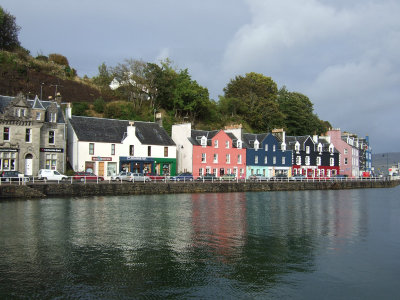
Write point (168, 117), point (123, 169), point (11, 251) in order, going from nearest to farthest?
1. point (11, 251)
2. point (123, 169)
3. point (168, 117)

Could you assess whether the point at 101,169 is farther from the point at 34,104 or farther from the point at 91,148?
the point at 34,104

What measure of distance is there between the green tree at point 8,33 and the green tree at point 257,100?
44747mm

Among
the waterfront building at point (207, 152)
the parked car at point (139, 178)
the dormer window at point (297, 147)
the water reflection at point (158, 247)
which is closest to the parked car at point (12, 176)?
the water reflection at point (158, 247)

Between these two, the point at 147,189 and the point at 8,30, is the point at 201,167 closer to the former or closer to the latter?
the point at 147,189

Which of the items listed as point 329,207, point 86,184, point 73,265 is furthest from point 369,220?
point 86,184

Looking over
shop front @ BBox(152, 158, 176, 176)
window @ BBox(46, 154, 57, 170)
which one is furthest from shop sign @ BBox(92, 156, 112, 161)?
shop front @ BBox(152, 158, 176, 176)

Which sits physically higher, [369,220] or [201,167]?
[201,167]

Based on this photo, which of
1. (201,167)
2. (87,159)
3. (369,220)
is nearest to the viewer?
(369,220)

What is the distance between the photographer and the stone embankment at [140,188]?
4041 centimetres

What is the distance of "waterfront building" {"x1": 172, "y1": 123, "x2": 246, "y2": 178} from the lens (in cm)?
6525

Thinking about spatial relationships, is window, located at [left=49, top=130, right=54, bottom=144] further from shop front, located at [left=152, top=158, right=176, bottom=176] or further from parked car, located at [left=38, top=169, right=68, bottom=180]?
shop front, located at [left=152, top=158, right=176, bottom=176]

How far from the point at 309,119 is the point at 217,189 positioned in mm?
52050

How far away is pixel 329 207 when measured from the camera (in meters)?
41.1

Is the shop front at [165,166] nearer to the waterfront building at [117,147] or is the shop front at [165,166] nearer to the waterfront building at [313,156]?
the waterfront building at [117,147]
